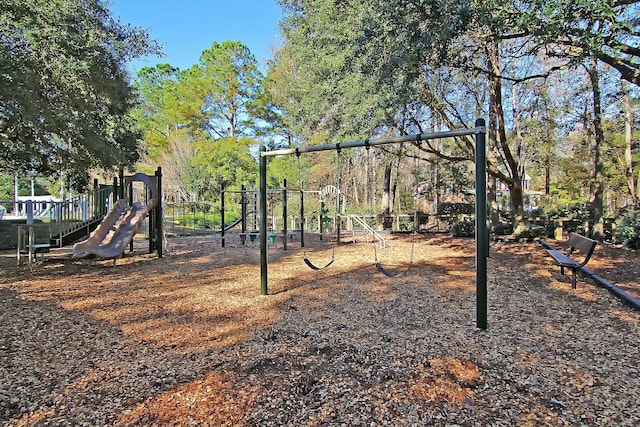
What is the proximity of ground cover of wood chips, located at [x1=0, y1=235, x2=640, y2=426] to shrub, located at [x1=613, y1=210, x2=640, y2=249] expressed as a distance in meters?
4.16

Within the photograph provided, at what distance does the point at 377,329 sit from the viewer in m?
3.82

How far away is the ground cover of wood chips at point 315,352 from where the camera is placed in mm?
2293

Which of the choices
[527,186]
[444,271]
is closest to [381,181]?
[444,271]

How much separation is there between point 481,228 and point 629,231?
883 cm

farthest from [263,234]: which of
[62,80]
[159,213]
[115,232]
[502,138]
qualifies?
[502,138]

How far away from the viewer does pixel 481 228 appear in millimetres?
3664

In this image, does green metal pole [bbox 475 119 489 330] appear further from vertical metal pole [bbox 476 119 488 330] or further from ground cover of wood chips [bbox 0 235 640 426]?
ground cover of wood chips [bbox 0 235 640 426]

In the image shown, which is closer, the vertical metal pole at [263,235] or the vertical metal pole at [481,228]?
the vertical metal pole at [481,228]

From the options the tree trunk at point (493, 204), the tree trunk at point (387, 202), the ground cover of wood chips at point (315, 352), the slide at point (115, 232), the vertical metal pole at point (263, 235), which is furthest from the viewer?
the tree trunk at point (387, 202)

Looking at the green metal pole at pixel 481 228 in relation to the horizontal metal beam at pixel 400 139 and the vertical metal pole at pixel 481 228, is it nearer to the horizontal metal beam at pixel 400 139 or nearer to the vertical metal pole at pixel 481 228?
the vertical metal pole at pixel 481 228

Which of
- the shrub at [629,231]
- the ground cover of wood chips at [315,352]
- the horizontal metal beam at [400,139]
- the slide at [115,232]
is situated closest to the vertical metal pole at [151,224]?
the slide at [115,232]

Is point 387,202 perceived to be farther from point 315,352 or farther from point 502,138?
point 315,352

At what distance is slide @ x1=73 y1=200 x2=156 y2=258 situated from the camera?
23.4 ft

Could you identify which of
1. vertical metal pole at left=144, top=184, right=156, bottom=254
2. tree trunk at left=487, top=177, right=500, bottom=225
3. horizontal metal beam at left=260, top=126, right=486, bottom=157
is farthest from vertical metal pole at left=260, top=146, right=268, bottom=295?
tree trunk at left=487, top=177, right=500, bottom=225
